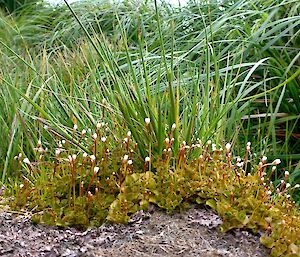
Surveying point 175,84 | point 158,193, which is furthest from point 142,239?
point 175,84

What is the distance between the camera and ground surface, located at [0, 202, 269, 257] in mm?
1591

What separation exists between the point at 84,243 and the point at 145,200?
0.24 m

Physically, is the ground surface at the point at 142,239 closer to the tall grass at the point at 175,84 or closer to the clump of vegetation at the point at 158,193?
the clump of vegetation at the point at 158,193

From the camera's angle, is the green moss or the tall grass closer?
the green moss

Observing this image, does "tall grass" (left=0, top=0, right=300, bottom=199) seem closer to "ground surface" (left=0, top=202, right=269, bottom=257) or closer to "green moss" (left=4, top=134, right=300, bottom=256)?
"green moss" (left=4, top=134, right=300, bottom=256)

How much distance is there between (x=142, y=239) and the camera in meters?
1.63

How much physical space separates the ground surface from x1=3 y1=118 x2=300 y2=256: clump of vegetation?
1.3 inches

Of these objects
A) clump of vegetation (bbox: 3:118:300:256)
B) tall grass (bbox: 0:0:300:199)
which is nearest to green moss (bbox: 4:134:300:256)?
clump of vegetation (bbox: 3:118:300:256)

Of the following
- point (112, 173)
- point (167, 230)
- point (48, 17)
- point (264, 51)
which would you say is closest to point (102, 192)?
point (112, 173)

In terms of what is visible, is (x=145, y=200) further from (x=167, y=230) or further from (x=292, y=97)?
(x=292, y=97)

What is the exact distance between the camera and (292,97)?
10.5 ft

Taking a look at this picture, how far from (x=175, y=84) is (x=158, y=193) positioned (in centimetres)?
130

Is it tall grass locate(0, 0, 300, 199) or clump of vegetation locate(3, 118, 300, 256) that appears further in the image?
tall grass locate(0, 0, 300, 199)

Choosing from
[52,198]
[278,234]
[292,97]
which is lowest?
[292,97]
